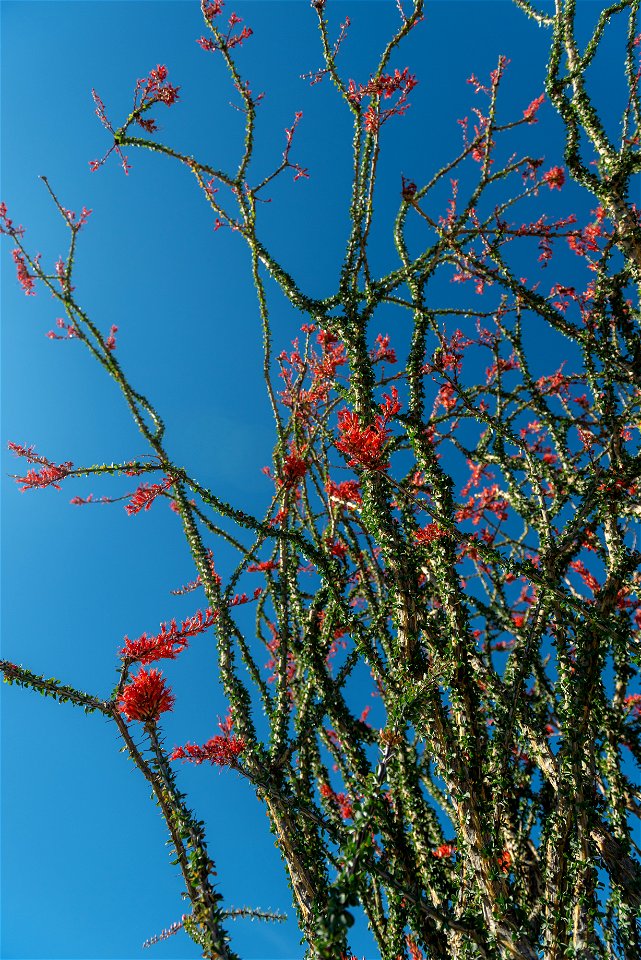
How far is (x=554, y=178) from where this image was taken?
524 cm

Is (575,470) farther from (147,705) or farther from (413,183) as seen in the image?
(147,705)

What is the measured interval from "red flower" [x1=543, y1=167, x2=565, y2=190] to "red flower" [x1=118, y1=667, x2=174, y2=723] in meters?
5.68

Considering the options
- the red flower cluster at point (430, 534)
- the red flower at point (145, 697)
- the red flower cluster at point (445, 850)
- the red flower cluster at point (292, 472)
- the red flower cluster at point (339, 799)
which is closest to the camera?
the red flower at point (145, 697)

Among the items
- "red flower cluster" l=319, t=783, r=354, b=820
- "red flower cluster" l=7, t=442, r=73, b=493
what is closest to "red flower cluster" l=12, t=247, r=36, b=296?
"red flower cluster" l=7, t=442, r=73, b=493

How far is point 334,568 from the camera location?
168 inches

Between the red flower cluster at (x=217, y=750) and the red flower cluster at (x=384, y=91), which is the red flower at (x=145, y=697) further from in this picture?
the red flower cluster at (x=384, y=91)

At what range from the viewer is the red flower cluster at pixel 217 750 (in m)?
3.31

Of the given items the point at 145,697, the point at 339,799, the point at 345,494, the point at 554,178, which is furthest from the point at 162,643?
the point at 554,178

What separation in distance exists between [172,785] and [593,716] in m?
2.30

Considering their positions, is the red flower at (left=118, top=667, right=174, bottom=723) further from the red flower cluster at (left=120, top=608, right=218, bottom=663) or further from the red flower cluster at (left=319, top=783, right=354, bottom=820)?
the red flower cluster at (left=319, top=783, right=354, bottom=820)

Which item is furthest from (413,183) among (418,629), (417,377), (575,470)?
(418,629)

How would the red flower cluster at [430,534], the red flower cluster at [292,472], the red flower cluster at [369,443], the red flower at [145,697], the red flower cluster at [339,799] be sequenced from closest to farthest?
the red flower at [145,697] < the red flower cluster at [369,443] < the red flower cluster at [430,534] < the red flower cluster at [292,472] < the red flower cluster at [339,799]

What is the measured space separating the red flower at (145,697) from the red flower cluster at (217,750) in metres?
1.29

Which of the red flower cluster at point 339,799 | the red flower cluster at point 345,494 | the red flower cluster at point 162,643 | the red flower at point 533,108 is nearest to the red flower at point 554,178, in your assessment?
the red flower at point 533,108
